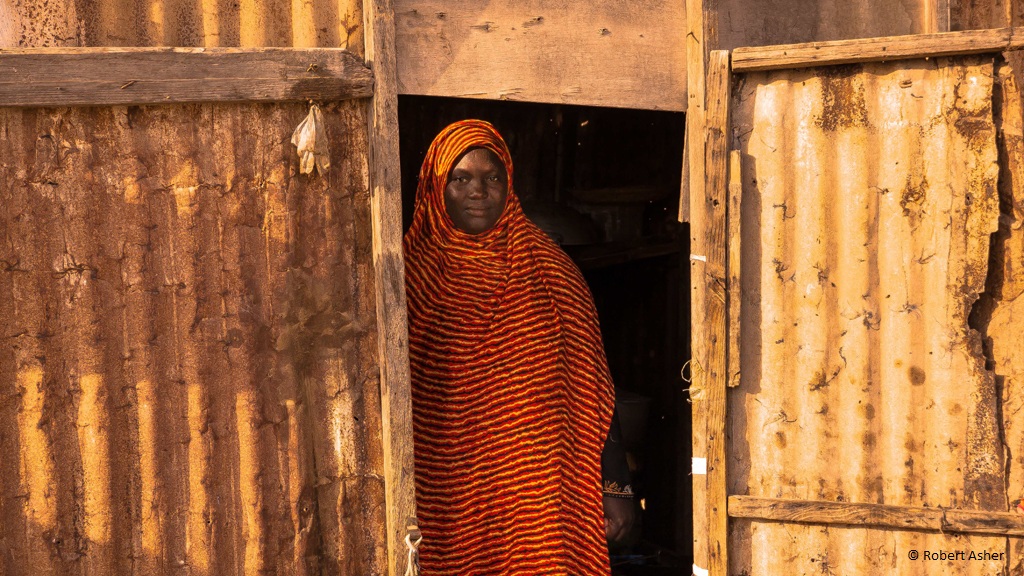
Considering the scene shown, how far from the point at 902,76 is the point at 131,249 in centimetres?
257

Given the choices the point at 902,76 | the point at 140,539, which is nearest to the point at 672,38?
the point at 902,76

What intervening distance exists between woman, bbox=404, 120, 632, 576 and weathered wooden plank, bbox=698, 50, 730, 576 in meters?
0.64

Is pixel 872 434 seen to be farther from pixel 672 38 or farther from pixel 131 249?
pixel 131 249

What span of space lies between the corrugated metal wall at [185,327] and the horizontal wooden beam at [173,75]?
0.19ft

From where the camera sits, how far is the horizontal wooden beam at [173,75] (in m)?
2.80

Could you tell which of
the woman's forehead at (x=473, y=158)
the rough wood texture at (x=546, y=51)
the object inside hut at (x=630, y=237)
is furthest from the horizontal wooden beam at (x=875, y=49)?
the object inside hut at (x=630, y=237)

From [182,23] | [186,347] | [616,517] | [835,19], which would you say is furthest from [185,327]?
[835,19]

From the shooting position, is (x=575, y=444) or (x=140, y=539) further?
(x=575, y=444)

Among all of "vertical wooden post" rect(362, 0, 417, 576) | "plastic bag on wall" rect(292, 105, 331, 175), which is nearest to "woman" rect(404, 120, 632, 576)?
"vertical wooden post" rect(362, 0, 417, 576)

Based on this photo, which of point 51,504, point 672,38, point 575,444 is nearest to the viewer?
point 51,504

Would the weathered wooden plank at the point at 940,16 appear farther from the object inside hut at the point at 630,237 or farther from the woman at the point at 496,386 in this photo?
the object inside hut at the point at 630,237

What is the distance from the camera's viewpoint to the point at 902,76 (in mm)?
3168

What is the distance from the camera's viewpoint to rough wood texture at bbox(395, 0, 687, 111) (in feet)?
10.4

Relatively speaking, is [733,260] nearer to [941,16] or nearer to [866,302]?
[866,302]
